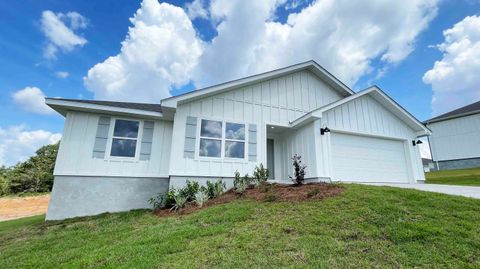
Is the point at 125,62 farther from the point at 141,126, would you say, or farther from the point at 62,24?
the point at 141,126

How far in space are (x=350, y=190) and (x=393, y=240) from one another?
289cm

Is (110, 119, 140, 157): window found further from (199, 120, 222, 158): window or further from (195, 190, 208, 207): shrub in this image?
(195, 190, 208, 207): shrub

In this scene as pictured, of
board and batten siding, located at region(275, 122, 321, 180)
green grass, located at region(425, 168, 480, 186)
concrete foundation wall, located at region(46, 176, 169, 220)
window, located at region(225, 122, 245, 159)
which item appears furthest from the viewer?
green grass, located at region(425, 168, 480, 186)

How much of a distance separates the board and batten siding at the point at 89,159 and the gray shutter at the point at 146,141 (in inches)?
4.6

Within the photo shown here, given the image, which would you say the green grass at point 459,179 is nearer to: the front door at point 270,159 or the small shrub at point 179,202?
the front door at point 270,159

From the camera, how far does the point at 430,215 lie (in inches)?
195

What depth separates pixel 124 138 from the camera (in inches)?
387

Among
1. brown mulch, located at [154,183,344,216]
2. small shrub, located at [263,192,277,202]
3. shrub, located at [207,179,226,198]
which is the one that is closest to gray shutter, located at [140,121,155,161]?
brown mulch, located at [154,183,344,216]

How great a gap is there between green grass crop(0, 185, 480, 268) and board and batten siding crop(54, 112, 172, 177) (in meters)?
2.83

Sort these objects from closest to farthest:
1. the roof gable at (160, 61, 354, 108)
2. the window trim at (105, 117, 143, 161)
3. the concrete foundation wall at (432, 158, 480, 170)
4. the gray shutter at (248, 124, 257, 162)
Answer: the roof gable at (160, 61, 354, 108), the window trim at (105, 117, 143, 161), the gray shutter at (248, 124, 257, 162), the concrete foundation wall at (432, 158, 480, 170)

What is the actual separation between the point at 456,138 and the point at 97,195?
29.7 m

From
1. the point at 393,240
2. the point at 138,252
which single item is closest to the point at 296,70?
the point at 393,240

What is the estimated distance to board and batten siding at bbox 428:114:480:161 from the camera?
21516 mm

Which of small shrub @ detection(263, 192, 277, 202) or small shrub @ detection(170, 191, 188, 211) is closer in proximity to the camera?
small shrub @ detection(263, 192, 277, 202)
